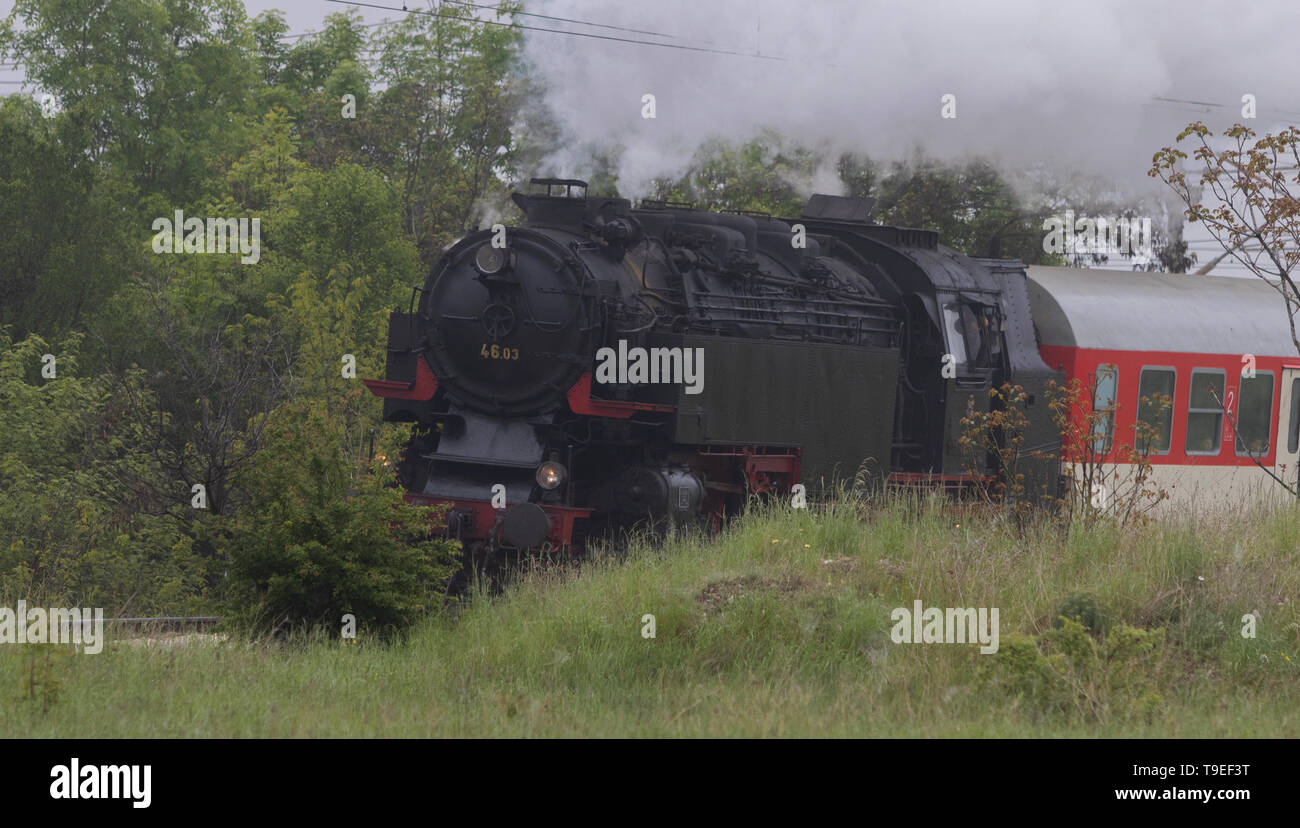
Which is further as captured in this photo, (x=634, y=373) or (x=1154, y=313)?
(x=1154, y=313)

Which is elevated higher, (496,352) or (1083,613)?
(496,352)

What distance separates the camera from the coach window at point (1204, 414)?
15.9 metres

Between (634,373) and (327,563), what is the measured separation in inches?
129

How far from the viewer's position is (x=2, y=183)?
23.5m

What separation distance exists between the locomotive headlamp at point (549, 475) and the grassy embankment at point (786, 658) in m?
1.37

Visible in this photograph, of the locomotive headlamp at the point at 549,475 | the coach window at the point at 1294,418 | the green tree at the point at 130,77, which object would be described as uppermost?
the green tree at the point at 130,77

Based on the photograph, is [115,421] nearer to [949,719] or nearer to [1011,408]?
[1011,408]

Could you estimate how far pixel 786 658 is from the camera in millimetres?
8125

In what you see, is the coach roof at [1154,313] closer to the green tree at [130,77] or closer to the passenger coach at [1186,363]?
the passenger coach at [1186,363]

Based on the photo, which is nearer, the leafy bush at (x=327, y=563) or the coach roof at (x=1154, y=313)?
the leafy bush at (x=327, y=563)

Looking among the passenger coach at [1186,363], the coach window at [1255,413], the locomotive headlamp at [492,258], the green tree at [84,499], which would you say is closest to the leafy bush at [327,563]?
the locomotive headlamp at [492,258]

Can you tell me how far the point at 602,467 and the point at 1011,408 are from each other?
3.36 meters

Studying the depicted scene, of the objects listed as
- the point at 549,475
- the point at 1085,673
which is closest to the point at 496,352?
the point at 549,475

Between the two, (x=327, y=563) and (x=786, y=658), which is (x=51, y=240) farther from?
(x=786, y=658)
